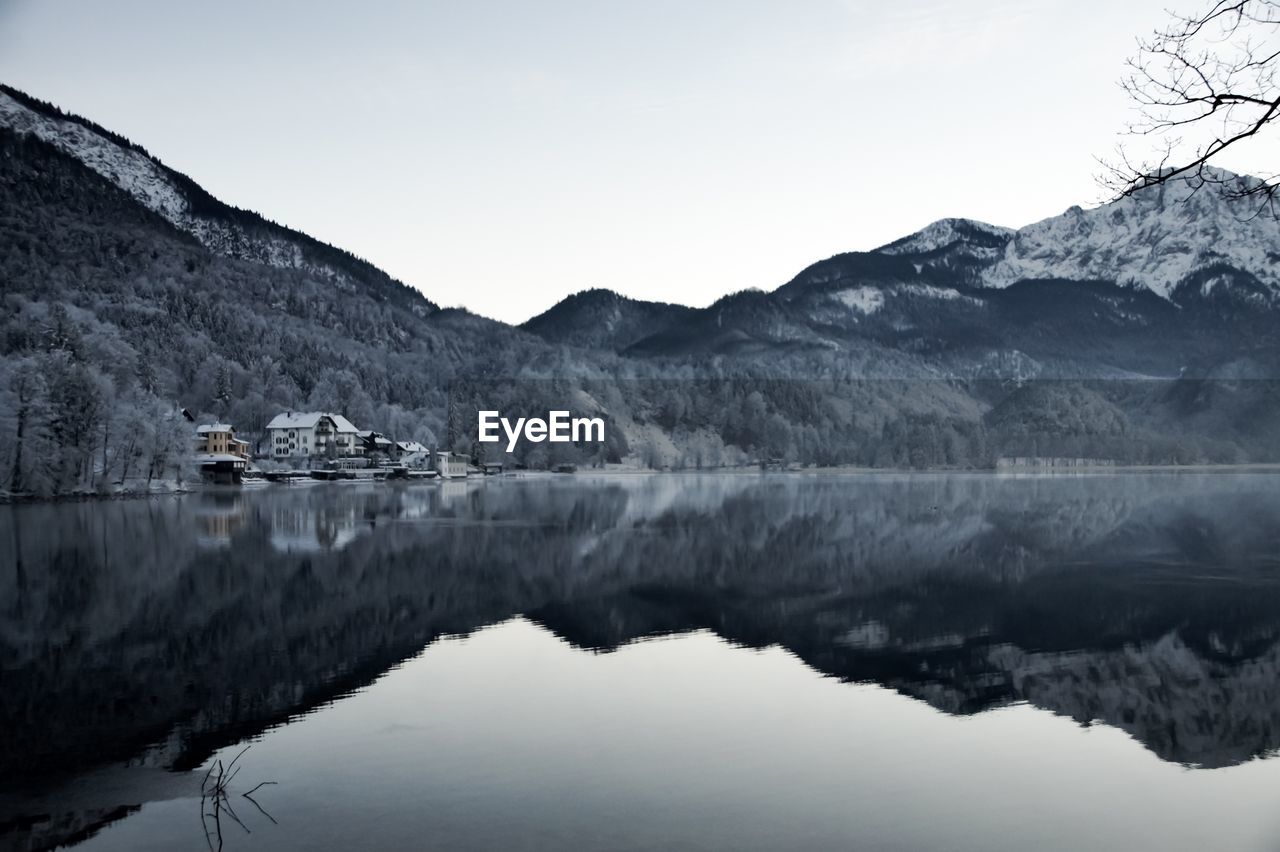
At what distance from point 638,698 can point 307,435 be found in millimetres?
142122

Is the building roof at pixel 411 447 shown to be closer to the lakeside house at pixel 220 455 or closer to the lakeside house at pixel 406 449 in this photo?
the lakeside house at pixel 406 449

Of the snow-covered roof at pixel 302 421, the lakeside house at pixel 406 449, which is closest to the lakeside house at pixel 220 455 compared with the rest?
the snow-covered roof at pixel 302 421

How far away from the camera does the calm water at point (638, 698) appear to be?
504 inches

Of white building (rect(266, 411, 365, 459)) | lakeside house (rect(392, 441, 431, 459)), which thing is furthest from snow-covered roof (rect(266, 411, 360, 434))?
lakeside house (rect(392, 441, 431, 459))

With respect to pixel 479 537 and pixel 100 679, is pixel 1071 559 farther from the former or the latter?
pixel 100 679

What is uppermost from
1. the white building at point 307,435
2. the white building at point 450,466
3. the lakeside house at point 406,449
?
the white building at point 307,435

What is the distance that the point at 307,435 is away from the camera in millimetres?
153250

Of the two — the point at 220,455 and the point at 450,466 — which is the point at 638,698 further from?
the point at 450,466

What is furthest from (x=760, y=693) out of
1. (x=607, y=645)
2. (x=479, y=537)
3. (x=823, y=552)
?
(x=479, y=537)

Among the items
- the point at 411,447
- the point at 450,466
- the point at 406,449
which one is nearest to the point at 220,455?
the point at 450,466

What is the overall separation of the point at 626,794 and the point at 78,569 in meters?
29.4

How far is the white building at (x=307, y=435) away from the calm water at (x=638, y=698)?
371ft

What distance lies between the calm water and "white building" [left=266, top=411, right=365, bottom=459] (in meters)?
113

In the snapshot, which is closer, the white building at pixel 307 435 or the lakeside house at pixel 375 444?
the white building at pixel 307 435
